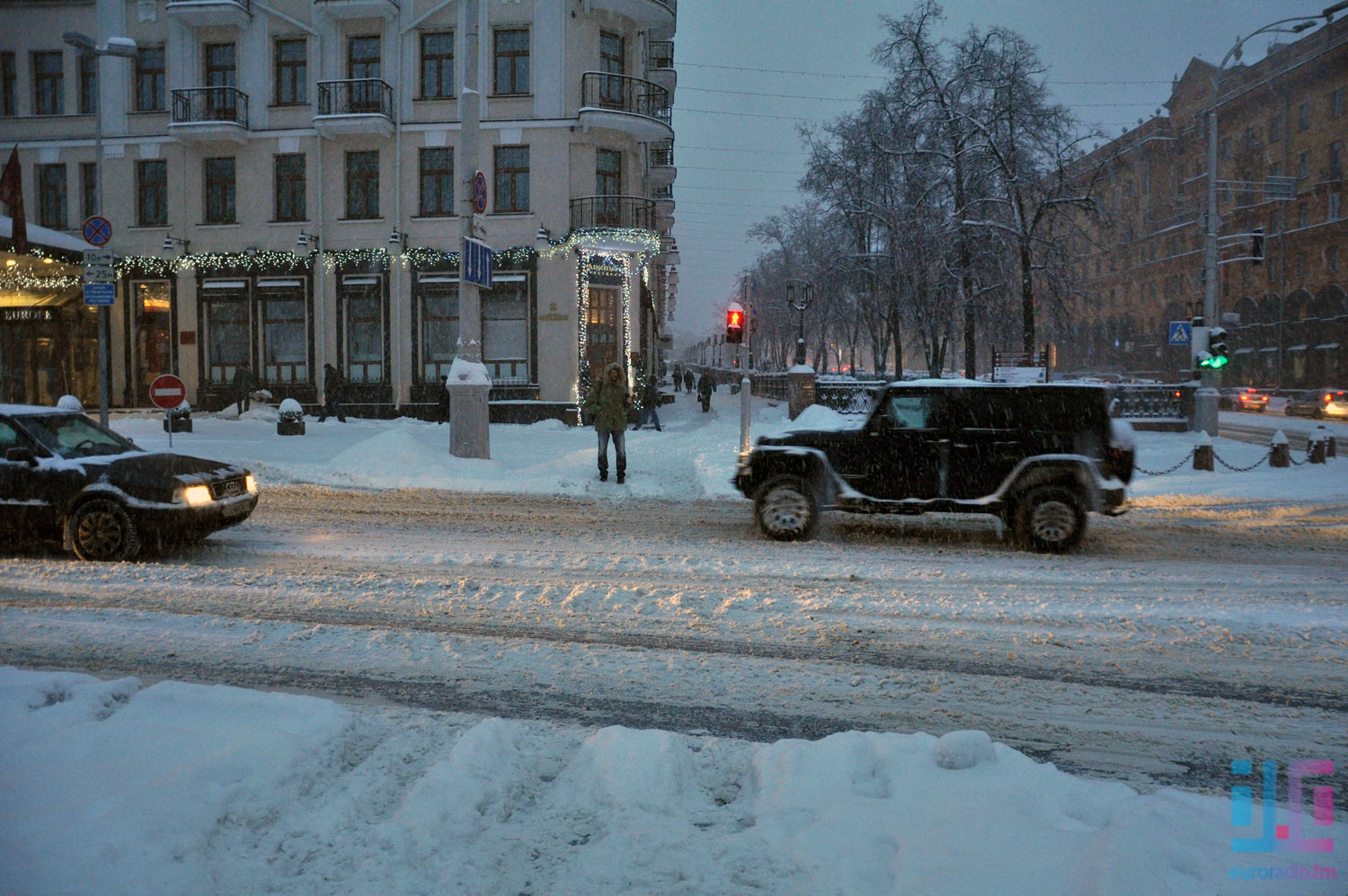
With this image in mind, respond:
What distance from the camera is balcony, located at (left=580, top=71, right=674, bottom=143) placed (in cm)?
2645

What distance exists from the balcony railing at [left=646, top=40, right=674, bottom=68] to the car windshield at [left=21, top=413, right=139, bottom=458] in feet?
92.7

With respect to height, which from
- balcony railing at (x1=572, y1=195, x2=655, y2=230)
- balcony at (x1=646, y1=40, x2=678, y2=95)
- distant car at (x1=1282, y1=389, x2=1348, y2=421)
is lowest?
distant car at (x1=1282, y1=389, x2=1348, y2=421)

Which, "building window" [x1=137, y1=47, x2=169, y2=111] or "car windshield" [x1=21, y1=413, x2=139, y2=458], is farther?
"building window" [x1=137, y1=47, x2=169, y2=111]

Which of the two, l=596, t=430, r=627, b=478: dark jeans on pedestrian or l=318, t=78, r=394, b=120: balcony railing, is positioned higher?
l=318, t=78, r=394, b=120: balcony railing

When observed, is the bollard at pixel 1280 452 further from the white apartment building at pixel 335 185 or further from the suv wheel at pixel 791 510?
the white apartment building at pixel 335 185

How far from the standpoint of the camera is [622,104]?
→ 27297mm

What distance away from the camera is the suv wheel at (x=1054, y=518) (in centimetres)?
927

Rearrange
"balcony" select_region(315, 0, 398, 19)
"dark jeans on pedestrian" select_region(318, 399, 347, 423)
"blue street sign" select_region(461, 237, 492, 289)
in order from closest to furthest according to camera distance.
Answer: "blue street sign" select_region(461, 237, 492, 289) < "dark jeans on pedestrian" select_region(318, 399, 347, 423) < "balcony" select_region(315, 0, 398, 19)

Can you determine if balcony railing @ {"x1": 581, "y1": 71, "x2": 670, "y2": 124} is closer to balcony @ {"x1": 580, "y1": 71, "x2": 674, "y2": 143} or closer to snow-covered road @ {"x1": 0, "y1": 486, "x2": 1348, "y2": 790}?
balcony @ {"x1": 580, "y1": 71, "x2": 674, "y2": 143}

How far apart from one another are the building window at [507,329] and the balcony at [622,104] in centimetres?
554

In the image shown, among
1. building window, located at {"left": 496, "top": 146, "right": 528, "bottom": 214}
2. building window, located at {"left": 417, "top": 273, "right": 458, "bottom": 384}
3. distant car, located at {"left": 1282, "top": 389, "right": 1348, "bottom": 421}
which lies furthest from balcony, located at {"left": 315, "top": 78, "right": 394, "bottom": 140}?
distant car, located at {"left": 1282, "top": 389, "right": 1348, "bottom": 421}

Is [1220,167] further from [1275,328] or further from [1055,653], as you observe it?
[1055,653]

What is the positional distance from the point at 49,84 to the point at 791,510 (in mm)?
33151

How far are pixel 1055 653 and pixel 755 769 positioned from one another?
2.98 m
